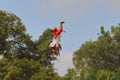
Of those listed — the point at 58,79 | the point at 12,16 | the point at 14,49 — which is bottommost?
the point at 58,79

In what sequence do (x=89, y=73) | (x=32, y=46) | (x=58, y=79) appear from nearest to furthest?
(x=58, y=79) → (x=32, y=46) → (x=89, y=73)

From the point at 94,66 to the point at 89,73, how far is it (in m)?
3.03

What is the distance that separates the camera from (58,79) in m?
38.6

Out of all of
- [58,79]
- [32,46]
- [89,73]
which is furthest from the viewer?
[89,73]

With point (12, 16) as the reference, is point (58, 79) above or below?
below

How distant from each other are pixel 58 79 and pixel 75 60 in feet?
95.0

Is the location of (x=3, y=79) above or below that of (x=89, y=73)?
below

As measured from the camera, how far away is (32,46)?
137 feet

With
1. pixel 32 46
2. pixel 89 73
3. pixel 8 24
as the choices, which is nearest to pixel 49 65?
pixel 32 46

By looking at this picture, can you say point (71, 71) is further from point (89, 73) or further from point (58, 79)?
point (58, 79)

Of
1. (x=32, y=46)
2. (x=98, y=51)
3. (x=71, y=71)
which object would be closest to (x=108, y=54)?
(x=98, y=51)

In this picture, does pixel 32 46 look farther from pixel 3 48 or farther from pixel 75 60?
pixel 75 60

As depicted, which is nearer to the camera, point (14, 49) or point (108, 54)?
point (14, 49)

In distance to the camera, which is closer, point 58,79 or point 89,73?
point 58,79
